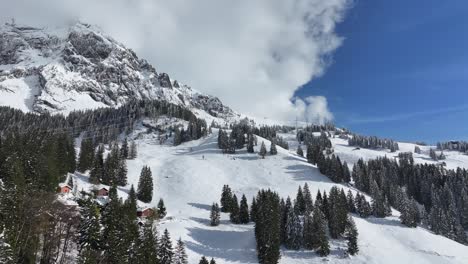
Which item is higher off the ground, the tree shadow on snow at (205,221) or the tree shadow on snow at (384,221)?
the tree shadow on snow at (384,221)

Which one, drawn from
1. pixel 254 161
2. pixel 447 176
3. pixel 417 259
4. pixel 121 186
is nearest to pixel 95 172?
pixel 121 186

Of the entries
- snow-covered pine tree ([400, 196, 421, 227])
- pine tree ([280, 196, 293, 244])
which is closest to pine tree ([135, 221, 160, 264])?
pine tree ([280, 196, 293, 244])

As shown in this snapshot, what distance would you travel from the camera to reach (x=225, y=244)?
97.0 meters

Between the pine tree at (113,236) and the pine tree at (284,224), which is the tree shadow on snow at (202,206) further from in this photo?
the pine tree at (113,236)

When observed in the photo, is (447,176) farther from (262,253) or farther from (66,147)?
(66,147)

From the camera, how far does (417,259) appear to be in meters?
93.6

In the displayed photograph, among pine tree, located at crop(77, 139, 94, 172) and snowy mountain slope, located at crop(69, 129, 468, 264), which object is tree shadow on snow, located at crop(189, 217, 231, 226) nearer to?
snowy mountain slope, located at crop(69, 129, 468, 264)

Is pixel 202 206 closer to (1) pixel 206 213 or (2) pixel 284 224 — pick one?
(1) pixel 206 213

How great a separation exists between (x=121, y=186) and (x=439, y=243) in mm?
98284

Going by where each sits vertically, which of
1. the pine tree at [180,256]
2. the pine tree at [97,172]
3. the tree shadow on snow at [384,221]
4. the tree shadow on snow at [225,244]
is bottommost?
the tree shadow on snow at [225,244]

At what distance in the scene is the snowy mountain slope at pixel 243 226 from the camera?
92875mm

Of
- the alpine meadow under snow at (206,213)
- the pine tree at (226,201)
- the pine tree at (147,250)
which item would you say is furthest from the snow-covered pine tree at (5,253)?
the pine tree at (226,201)

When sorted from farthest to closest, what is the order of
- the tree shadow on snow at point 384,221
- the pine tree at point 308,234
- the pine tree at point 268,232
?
the tree shadow on snow at point 384,221
the pine tree at point 308,234
the pine tree at point 268,232

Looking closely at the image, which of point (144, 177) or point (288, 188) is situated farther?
point (288, 188)
